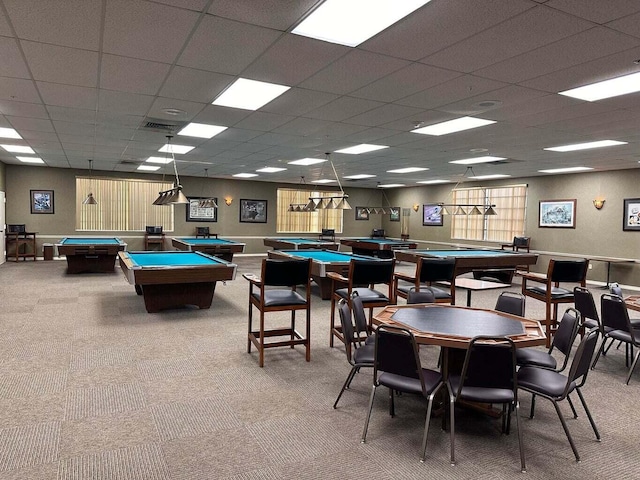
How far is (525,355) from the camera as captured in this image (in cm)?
330

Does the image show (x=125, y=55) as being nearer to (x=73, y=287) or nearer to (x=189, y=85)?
(x=189, y=85)

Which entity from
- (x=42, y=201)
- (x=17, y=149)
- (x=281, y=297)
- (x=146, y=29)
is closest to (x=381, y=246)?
(x=281, y=297)

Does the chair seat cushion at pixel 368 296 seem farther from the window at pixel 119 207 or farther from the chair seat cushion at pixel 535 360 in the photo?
the window at pixel 119 207

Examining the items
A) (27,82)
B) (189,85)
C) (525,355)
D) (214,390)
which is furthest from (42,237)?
(525,355)

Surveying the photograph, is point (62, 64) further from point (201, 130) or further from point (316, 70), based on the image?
point (201, 130)

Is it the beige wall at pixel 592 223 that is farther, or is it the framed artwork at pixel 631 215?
the beige wall at pixel 592 223

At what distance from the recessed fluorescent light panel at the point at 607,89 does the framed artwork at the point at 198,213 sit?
37.6 feet

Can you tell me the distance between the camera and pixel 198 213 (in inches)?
552

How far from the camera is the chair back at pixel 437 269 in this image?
527cm

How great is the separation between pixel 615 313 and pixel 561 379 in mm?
1691

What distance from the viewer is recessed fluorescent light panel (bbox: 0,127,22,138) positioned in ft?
21.4

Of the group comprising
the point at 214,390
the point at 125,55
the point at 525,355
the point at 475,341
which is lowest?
the point at 214,390

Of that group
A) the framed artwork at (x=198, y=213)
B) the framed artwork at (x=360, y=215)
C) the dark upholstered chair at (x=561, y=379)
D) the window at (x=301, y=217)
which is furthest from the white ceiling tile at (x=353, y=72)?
the framed artwork at (x=360, y=215)

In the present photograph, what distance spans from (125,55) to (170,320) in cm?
345
